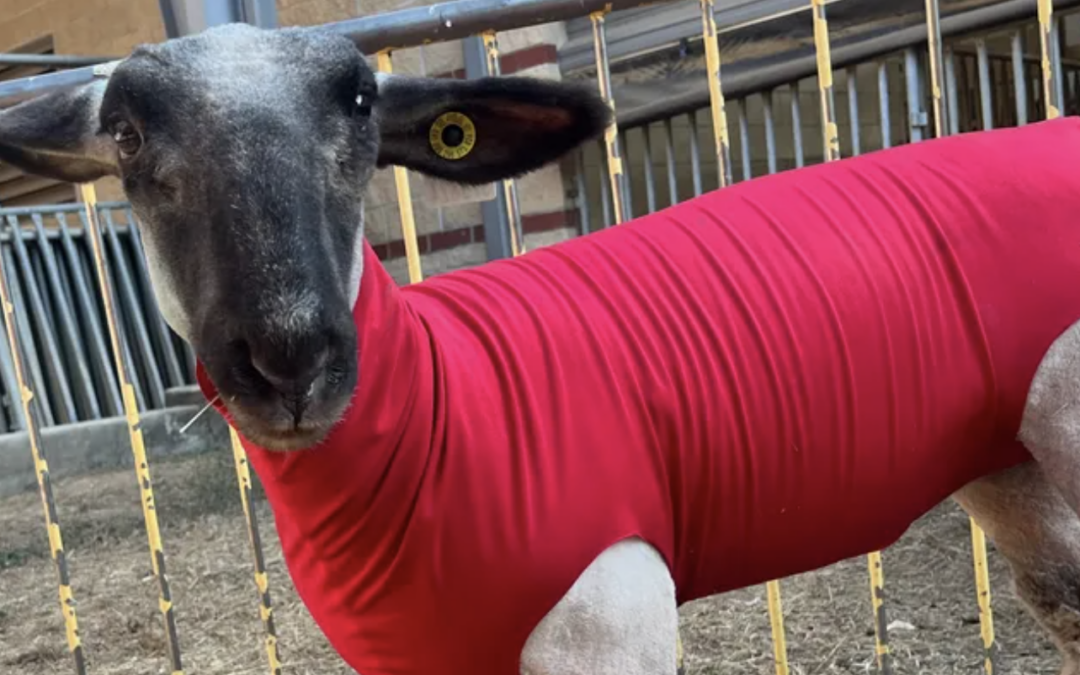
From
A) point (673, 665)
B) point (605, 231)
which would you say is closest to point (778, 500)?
point (673, 665)

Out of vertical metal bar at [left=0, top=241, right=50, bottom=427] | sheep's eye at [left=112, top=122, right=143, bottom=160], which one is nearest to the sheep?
sheep's eye at [left=112, top=122, right=143, bottom=160]

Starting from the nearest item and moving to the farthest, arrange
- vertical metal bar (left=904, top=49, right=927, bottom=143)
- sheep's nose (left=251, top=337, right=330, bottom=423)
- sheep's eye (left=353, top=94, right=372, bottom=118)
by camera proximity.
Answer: sheep's nose (left=251, top=337, right=330, bottom=423)
sheep's eye (left=353, top=94, right=372, bottom=118)
vertical metal bar (left=904, top=49, right=927, bottom=143)

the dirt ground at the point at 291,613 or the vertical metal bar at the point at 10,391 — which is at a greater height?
the vertical metal bar at the point at 10,391

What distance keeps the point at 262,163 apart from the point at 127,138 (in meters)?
0.24

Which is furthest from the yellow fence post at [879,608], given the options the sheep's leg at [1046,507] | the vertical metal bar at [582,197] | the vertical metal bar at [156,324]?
the vertical metal bar at [156,324]

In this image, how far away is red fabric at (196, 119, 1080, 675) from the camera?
128 centimetres

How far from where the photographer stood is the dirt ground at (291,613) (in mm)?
2734

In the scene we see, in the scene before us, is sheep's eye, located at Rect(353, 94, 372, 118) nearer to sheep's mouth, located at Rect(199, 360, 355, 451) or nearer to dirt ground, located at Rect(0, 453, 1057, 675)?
sheep's mouth, located at Rect(199, 360, 355, 451)

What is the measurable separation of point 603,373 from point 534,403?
4.3 inches

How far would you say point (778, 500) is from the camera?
146cm

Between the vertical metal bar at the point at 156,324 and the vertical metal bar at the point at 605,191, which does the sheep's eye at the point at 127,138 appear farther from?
the vertical metal bar at the point at 156,324

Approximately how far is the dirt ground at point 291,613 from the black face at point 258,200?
1.87 meters

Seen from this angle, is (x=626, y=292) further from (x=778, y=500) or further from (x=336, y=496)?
(x=336, y=496)

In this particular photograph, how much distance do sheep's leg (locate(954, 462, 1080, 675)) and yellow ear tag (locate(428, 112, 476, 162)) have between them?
1.05 meters
